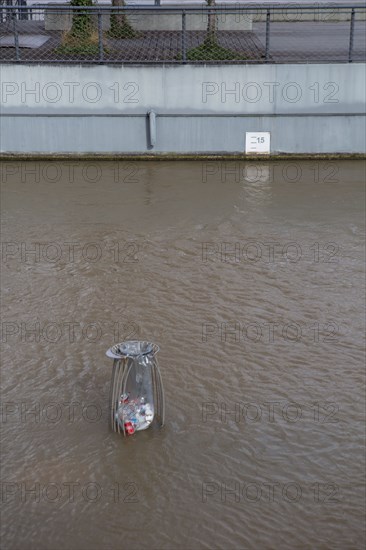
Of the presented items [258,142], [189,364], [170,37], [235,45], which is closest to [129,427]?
[189,364]

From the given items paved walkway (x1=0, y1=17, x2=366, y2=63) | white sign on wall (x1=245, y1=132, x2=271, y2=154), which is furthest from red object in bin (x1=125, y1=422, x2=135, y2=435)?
paved walkway (x1=0, y1=17, x2=366, y2=63)

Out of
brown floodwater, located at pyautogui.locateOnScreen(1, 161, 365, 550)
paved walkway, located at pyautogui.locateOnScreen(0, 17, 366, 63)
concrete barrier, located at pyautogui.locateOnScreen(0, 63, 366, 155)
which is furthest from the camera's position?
paved walkway, located at pyautogui.locateOnScreen(0, 17, 366, 63)

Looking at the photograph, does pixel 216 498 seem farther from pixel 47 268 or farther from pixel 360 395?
pixel 47 268

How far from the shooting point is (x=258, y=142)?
14.7 m

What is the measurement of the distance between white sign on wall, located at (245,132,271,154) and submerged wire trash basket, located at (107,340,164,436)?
9.18 metres

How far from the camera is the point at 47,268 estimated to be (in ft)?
31.1

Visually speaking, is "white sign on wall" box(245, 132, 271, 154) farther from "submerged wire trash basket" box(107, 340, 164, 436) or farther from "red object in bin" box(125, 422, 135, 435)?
"red object in bin" box(125, 422, 135, 435)

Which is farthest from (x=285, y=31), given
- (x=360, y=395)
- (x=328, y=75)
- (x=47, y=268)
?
(x=360, y=395)

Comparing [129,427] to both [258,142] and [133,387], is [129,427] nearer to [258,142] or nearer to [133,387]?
[133,387]

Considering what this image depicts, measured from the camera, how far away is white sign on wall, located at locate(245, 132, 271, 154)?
14.6 metres

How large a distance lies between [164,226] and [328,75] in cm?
541

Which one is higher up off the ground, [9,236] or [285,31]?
[285,31]

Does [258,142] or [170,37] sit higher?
[170,37]

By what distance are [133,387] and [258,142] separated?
9.42 m
